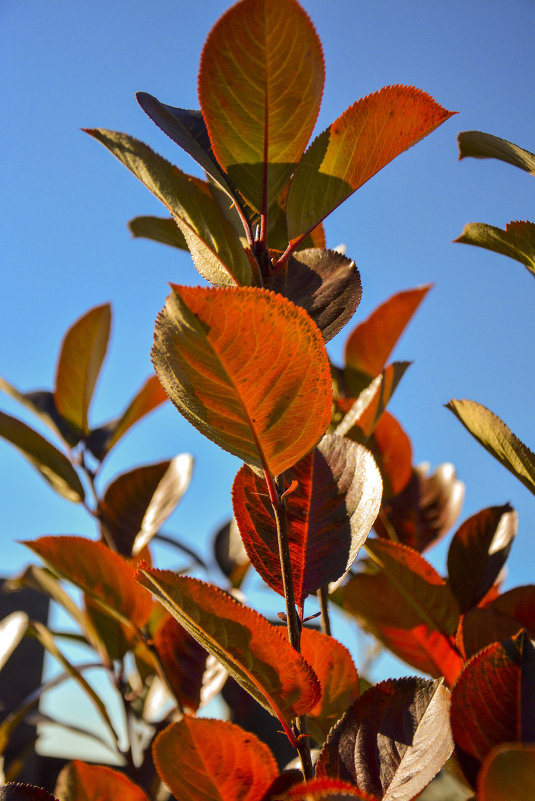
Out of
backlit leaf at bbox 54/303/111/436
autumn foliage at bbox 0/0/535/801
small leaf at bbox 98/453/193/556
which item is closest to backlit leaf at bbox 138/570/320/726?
autumn foliage at bbox 0/0/535/801

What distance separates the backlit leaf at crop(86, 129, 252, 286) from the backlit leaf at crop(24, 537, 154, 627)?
333 mm

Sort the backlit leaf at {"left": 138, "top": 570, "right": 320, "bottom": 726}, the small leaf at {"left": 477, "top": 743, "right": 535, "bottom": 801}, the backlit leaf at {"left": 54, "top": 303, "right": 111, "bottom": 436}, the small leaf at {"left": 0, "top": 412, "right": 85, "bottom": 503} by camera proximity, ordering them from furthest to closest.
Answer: the backlit leaf at {"left": 54, "top": 303, "right": 111, "bottom": 436} → the small leaf at {"left": 0, "top": 412, "right": 85, "bottom": 503} → the backlit leaf at {"left": 138, "top": 570, "right": 320, "bottom": 726} → the small leaf at {"left": 477, "top": 743, "right": 535, "bottom": 801}

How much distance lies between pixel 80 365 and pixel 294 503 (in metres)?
0.59

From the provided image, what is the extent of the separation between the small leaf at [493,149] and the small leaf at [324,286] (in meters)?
0.15

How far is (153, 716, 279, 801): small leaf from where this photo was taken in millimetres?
414

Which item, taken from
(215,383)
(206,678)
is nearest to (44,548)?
(206,678)

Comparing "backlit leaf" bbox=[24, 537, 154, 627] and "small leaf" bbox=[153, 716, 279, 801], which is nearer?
"small leaf" bbox=[153, 716, 279, 801]

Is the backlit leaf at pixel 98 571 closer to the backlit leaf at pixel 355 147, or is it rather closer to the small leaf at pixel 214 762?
the small leaf at pixel 214 762

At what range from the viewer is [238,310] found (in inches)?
12.4

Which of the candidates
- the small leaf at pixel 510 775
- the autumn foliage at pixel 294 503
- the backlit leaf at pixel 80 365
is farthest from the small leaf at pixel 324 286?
the backlit leaf at pixel 80 365

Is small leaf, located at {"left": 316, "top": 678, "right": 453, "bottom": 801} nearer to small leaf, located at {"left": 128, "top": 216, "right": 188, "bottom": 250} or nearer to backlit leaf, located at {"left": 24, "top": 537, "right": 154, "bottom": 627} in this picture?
backlit leaf, located at {"left": 24, "top": 537, "right": 154, "bottom": 627}

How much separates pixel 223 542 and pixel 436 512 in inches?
16.8

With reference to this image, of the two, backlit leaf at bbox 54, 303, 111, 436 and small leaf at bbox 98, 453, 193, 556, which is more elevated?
backlit leaf at bbox 54, 303, 111, 436

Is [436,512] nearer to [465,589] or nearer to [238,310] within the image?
[465,589]
